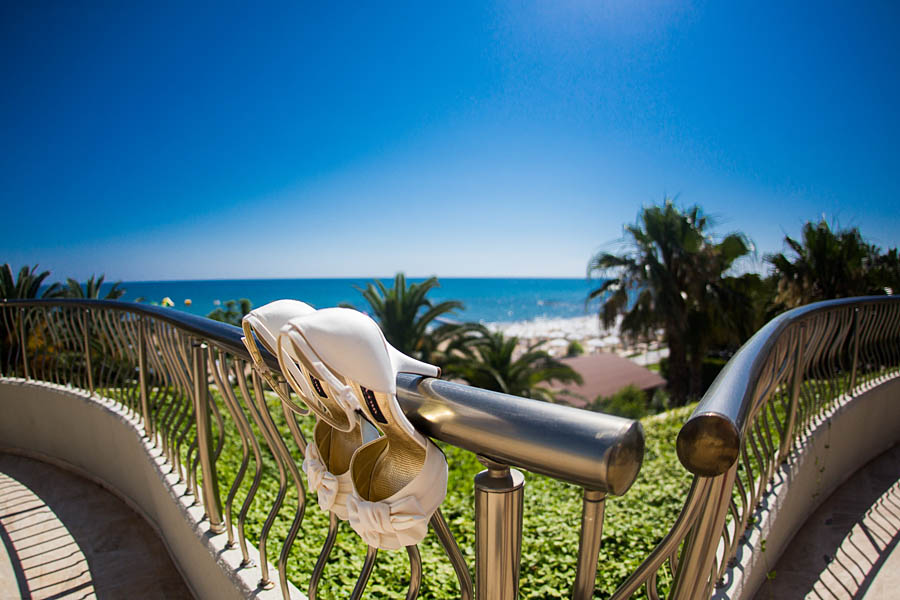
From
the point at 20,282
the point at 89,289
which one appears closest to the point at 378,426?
the point at 20,282

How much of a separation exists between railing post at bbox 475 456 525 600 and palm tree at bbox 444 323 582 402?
12395mm

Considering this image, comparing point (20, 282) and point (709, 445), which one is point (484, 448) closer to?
point (709, 445)

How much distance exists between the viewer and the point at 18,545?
100 inches

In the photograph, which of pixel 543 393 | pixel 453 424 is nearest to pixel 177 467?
pixel 453 424

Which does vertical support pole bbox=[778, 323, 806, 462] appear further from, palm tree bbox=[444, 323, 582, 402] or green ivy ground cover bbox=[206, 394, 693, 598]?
palm tree bbox=[444, 323, 582, 402]

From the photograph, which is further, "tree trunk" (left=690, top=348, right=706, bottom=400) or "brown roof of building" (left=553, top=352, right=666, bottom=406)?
"brown roof of building" (left=553, top=352, right=666, bottom=406)

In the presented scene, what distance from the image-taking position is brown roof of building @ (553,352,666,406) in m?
23.2

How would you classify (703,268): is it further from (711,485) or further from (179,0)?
(179,0)

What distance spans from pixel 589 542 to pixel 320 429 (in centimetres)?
54

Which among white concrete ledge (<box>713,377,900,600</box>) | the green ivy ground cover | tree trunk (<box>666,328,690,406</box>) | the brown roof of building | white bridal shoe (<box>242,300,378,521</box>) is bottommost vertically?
the brown roof of building

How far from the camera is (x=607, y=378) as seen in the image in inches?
1038

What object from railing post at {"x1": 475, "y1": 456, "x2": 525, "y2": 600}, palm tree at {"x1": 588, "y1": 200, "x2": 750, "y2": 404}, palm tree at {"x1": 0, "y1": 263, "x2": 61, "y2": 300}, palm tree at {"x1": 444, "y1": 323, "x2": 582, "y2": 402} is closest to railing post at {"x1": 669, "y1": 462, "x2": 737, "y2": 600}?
railing post at {"x1": 475, "y1": 456, "x2": 525, "y2": 600}

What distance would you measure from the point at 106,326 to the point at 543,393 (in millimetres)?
11972

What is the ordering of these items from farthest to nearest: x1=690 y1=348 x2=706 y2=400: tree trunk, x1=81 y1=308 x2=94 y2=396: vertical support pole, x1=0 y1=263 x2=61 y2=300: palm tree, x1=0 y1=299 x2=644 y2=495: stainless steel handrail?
x1=690 y1=348 x2=706 y2=400: tree trunk, x1=0 y1=263 x2=61 y2=300: palm tree, x1=81 y1=308 x2=94 y2=396: vertical support pole, x1=0 y1=299 x2=644 y2=495: stainless steel handrail
